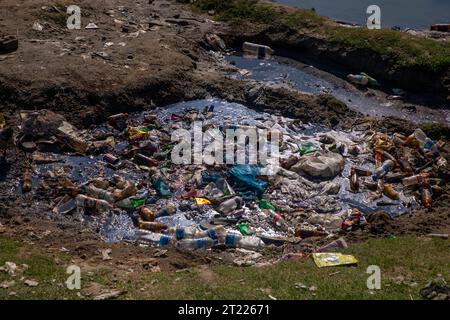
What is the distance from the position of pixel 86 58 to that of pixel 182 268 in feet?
27.1

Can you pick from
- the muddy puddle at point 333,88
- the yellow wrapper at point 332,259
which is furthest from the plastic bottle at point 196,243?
the muddy puddle at point 333,88

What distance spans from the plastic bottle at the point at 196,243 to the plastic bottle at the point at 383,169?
177 inches

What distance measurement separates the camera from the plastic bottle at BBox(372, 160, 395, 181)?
44.4 feet

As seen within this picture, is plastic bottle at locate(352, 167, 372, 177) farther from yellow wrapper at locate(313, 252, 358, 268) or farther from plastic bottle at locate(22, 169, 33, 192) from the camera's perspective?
plastic bottle at locate(22, 169, 33, 192)

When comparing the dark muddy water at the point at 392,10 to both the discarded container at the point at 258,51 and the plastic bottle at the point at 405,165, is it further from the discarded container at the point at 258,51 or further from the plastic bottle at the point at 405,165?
the plastic bottle at the point at 405,165

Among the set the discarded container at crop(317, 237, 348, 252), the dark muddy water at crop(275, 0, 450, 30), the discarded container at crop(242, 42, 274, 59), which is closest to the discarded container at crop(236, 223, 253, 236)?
the discarded container at crop(317, 237, 348, 252)

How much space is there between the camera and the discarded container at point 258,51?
19062 millimetres

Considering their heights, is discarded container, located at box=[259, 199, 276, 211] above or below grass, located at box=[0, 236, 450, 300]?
below

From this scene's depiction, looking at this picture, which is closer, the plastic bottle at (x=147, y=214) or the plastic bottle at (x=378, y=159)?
the plastic bottle at (x=147, y=214)

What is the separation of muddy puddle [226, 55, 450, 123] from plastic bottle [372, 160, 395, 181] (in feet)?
9.42

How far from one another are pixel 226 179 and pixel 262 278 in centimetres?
395

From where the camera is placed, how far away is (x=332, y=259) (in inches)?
390

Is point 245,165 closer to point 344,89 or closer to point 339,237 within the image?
point 339,237

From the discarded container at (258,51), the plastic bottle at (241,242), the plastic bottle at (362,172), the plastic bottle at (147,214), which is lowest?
the plastic bottle at (241,242)
